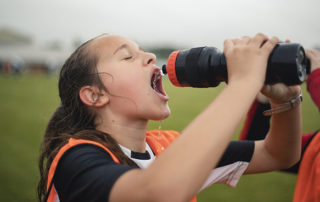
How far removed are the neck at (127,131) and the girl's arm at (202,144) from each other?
1.90 ft

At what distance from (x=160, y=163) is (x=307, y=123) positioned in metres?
10.5

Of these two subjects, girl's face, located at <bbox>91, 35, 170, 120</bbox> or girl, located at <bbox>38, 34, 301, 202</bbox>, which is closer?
girl, located at <bbox>38, 34, 301, 202</bbox>

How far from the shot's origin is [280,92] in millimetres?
1325

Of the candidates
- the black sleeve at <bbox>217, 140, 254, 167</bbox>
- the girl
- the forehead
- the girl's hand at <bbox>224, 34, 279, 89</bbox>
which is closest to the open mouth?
the girl

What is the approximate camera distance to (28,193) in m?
3.83

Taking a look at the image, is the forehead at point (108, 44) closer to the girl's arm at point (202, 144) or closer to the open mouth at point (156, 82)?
the open mouth at point (156, 82)

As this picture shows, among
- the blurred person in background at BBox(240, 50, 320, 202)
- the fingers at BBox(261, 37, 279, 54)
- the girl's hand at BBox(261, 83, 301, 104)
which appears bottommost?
the blurred person in background at BBox(240, 50, 320, 202)

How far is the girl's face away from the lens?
1.50m

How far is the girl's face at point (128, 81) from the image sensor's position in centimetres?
150

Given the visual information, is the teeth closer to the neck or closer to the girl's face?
the girl's face

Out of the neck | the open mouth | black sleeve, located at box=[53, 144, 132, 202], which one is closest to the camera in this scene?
black sleeve, located at box=[53, 144, 132, 202]

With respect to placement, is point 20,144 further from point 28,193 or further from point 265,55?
point 265,55

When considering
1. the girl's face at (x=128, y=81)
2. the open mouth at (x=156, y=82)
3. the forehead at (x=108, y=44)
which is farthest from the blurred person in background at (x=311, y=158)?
the forehead at (x=108, y=44)

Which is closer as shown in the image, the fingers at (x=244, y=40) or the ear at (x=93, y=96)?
the fingers at (x=244, y=40)
